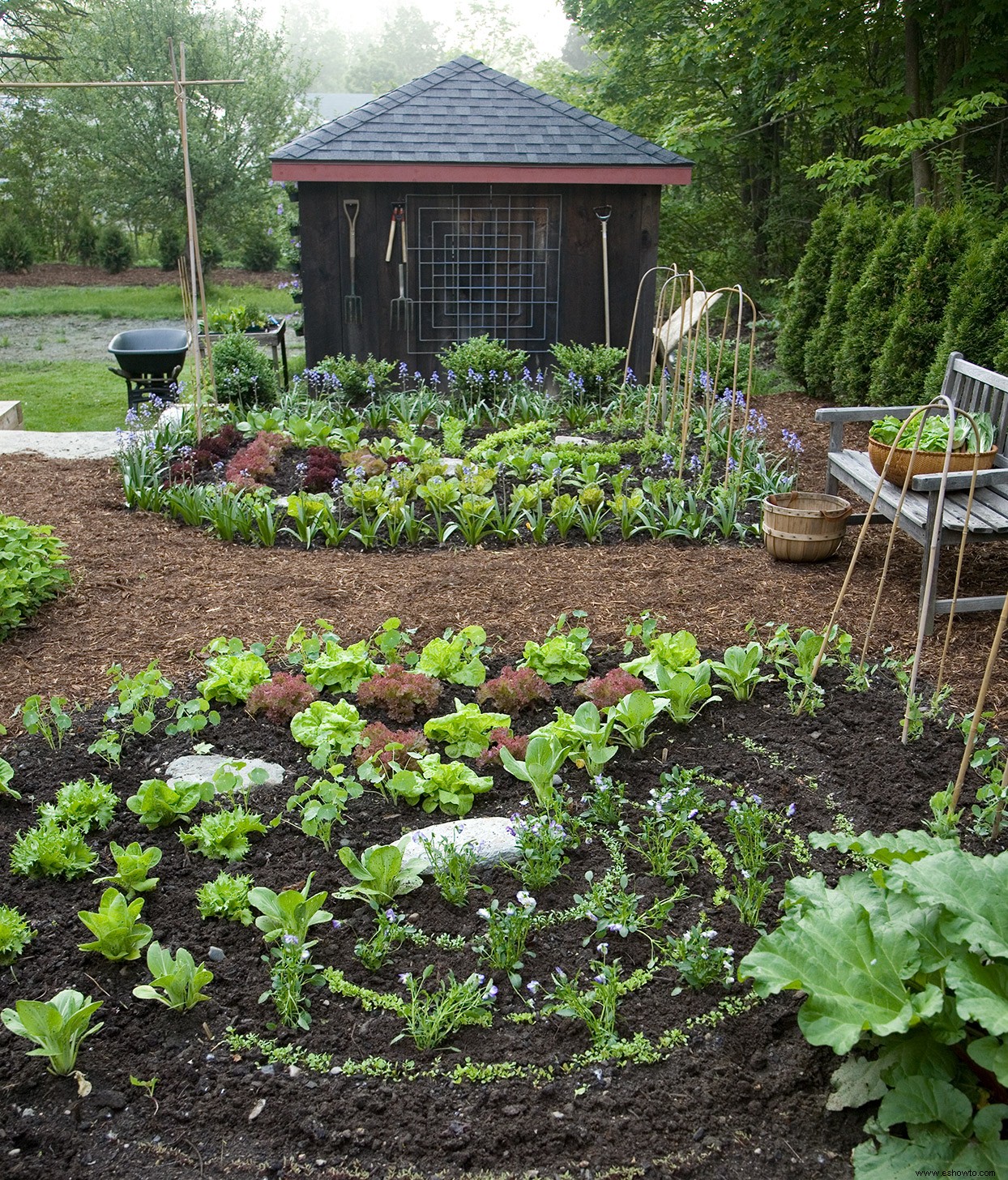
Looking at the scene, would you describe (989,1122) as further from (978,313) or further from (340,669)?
(978,313)

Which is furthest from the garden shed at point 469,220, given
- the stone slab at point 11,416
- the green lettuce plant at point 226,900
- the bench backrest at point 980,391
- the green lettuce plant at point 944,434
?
the green lettuce plant at point 226,900

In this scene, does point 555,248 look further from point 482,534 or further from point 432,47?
point 432,47

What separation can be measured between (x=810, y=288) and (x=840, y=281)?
0.51 meters

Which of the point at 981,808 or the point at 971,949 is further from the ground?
the point at 971,949

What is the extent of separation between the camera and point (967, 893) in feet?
6.64

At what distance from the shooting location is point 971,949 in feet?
6.46

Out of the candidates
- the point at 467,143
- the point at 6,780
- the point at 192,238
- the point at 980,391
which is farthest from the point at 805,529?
the point at 467,143

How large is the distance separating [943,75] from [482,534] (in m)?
8.50

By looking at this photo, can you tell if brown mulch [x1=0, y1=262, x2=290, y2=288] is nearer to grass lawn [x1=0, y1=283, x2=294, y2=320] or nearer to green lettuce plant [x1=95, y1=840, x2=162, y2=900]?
grass lawn [x1=0, y1=283, x2=294, y2=320]

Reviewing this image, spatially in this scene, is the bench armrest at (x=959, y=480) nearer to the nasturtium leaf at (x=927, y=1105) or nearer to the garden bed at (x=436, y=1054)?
the garden bed at (x=436, y=1054)

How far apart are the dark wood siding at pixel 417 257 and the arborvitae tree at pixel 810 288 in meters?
1.33

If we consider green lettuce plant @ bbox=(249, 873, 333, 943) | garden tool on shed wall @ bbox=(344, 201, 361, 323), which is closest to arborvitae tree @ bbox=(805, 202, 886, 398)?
garden tool on shed wall @ bbox=(344, 201, 361, 323)

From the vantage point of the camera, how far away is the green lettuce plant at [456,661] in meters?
3.93

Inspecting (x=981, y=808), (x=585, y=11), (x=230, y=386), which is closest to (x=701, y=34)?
(x=585, y=11)
